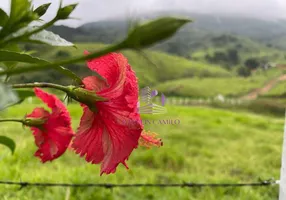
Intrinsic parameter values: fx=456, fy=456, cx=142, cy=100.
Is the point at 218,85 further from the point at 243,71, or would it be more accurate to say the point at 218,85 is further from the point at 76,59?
the point at 76,59

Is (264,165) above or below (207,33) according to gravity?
above

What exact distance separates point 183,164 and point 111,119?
1476mm

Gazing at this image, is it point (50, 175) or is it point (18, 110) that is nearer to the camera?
point (50, 175)

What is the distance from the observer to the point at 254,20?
11.7m

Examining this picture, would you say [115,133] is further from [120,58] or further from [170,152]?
[170,152]

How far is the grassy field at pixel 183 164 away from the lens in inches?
39.4

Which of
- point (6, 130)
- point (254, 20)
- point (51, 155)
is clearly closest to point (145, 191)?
point (51, 155)

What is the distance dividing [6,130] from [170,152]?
0.91 metres

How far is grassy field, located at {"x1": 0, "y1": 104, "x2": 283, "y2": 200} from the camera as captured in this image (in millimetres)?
1001

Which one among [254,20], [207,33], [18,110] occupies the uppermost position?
[18,110]

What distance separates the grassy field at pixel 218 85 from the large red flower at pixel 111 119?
163 inches

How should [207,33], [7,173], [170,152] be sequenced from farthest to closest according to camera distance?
[207,33] < [170,152] < [7,173]

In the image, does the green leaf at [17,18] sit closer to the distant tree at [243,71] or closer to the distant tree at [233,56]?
the distant tree at [243,71]

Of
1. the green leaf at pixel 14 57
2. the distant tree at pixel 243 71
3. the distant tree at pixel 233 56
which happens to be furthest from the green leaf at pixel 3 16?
the distant tree at pixel 233 56
